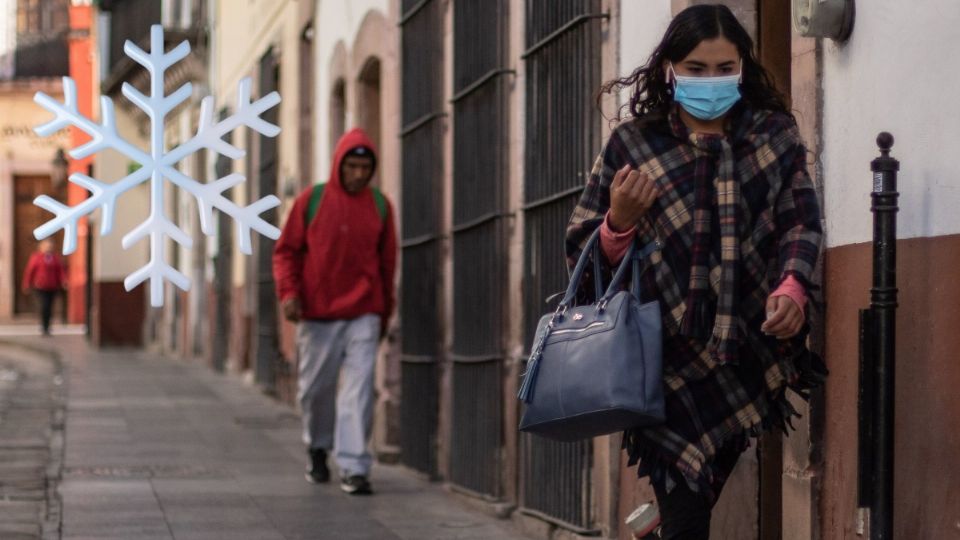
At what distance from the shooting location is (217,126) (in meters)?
5.09

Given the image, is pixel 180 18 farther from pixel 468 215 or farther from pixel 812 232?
pixel 812 232

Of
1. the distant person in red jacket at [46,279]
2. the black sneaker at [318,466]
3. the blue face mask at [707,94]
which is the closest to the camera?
the blue face mask at [707,94]

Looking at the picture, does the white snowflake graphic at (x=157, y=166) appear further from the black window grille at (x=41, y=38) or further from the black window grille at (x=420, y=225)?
the black window grille at (x=41, y=38)

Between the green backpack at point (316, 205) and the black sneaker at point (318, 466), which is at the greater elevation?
the green backpack at point (316, 205)

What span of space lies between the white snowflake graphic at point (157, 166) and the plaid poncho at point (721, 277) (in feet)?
3.33

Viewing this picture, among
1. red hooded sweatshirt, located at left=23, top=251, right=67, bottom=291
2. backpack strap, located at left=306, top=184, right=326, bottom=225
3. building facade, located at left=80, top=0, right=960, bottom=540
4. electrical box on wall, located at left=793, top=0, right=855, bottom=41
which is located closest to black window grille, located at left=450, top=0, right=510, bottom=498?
building facade, located at left=80, top=0, right=960, bottom=540

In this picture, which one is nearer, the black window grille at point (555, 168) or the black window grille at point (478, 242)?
the black window grille at point (555, 168)

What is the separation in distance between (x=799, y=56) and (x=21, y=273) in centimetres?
4451

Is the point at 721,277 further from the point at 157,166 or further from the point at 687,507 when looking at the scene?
the point at 157,166

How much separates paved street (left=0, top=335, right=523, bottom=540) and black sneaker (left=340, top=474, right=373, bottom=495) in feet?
0.26

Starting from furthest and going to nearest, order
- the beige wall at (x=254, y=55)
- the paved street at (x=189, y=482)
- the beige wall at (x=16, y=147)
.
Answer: the beige wall at (x=16, y=147)
the beige wall at (x=254, y=55)
the paved street at (x=189, y=482)

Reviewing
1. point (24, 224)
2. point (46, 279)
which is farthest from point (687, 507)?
point (24, 224)

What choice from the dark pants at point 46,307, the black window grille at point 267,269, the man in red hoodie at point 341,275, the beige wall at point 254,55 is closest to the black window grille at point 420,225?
the man in red hoodie at point 341,275

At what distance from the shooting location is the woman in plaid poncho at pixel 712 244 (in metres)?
4.90
